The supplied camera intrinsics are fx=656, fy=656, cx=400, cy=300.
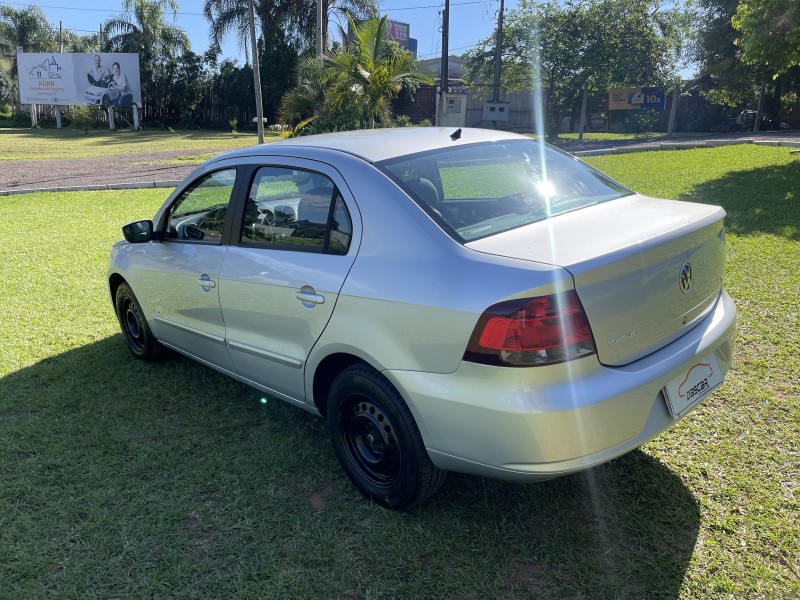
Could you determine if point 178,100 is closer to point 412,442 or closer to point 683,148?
Answer: point 683,148

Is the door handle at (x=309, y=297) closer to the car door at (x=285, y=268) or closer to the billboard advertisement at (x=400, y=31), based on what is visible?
the car door at (x=285, y=268)

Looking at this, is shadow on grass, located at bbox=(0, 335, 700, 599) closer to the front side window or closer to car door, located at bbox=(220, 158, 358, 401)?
car door, located at bbox=(220, 158, 358, 401)

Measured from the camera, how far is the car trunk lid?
2402mm

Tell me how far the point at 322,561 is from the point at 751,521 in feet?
5.95

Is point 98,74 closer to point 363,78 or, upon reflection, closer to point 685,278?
point 363,78

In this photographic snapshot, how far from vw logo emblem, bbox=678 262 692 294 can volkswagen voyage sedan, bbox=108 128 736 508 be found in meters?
0.01

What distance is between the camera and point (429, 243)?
261cm

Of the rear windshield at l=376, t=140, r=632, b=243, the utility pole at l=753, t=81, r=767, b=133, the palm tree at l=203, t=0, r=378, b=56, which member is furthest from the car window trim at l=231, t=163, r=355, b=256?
the palm tree at l=203, t=0, r=378, b=56

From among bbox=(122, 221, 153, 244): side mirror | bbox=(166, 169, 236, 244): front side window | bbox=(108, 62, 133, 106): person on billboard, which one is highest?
bbox=(108, 62, 133, 106): person on billboard

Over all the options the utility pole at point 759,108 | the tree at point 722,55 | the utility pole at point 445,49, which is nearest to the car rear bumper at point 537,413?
the utility pole at point 445,49

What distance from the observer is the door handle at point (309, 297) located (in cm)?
293

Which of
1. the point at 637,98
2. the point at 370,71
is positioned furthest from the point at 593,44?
the point at 370,71

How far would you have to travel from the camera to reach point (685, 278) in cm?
272

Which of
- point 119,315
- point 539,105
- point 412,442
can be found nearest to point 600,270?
point 412,442
